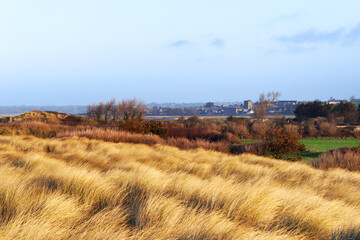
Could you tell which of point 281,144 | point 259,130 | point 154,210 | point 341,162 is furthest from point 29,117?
point 154,210

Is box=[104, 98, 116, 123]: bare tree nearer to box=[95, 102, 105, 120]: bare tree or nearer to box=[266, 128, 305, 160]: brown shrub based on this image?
box=[95, 102, 105, 120]: bare tree

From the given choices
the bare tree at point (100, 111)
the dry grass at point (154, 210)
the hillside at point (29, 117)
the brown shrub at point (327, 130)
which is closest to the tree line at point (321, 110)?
the brown shrub at point (327, 130)

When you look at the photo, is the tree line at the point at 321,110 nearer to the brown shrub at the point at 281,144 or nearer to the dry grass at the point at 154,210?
the brown shrub at the point at 281,144

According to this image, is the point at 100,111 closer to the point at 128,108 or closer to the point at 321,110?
the point at 128,108

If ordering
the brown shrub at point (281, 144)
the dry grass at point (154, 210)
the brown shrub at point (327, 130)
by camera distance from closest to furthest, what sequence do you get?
the dry grass at point (154, 210) < the brown shrub at point (281, 144) < the brown shrub at point (327, 130)

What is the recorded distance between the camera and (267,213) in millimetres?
3416

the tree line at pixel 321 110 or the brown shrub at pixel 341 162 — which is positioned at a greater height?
the tree line at pixel 321 110

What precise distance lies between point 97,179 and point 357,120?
42.6m

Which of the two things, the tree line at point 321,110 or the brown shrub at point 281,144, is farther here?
the tree line at point 321,110

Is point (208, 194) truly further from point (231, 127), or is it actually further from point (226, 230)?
point (231, 127)

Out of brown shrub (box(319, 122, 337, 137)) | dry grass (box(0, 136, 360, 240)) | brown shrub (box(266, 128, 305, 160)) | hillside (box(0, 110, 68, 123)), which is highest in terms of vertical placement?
hillside (box(0, 110, 68, 123))

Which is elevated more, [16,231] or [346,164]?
[16,231]

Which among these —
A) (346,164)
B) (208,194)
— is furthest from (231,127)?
(208,194)

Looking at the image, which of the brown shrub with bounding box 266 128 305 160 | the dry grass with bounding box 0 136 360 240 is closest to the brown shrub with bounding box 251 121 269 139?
the brown shrub with bounding box 266 128 305 160
